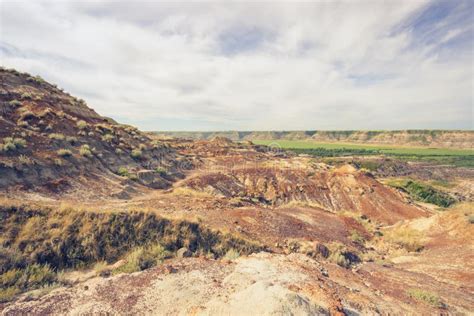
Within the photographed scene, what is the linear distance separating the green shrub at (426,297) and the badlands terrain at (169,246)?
51mm

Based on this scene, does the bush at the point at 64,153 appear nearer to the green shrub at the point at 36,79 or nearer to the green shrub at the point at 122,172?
the green shrub at the point at 122,172

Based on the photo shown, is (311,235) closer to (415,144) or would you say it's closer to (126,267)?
(126,267)

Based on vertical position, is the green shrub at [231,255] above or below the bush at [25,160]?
below

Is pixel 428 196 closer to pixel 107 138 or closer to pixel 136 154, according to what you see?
pixel 136 154

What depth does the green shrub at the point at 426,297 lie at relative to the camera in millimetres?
8328

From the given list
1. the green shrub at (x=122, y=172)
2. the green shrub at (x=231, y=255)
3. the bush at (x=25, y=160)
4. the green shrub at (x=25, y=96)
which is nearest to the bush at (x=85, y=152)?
the green shrub at (x=122, y=172)

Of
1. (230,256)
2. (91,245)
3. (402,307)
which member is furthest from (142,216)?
(402,307)

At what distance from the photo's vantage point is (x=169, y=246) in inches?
375

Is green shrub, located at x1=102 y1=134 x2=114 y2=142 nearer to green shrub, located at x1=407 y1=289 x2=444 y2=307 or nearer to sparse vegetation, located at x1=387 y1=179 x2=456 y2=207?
green shrub, located at x1=407 y1=289 x2=444 y2=307

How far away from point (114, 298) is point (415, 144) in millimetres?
206423

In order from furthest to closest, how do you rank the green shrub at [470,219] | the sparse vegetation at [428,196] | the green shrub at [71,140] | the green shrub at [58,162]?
the sparse vegetation at [428,196] → the green shrub at [71,140] → the green shrub at [58,162] → the green shrub at [470,219]

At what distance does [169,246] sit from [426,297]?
29.6ft

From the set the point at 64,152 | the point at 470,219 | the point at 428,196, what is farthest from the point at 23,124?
the point at 428,196

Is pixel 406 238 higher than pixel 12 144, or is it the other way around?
pixel 12 144
